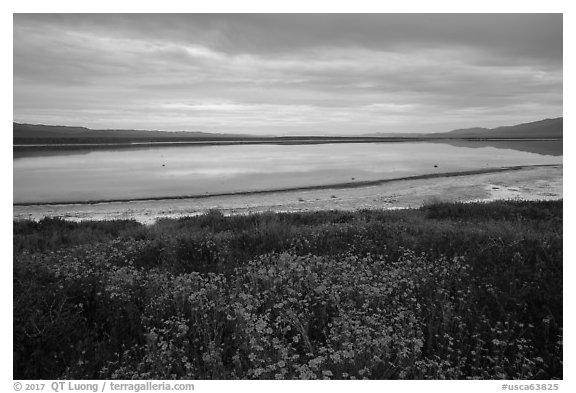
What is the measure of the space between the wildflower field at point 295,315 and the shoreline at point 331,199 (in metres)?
11.2

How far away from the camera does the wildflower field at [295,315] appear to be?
4844 millimetres

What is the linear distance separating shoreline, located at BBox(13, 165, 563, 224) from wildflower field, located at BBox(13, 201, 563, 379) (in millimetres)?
11152

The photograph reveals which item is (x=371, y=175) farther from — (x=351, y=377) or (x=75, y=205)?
(x=351, y=377)

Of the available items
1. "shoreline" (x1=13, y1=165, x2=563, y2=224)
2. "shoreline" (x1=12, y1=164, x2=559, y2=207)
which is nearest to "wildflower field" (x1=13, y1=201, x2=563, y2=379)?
"shoreline" (x1=13, y1=165, x2=563, y2=224)

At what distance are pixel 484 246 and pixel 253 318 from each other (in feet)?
19.0

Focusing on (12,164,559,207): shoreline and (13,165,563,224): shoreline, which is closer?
(13,165,563,224): shoreline

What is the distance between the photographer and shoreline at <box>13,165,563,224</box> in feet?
66.4

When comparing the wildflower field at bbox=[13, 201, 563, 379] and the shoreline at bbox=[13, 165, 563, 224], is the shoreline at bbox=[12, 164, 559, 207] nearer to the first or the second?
the shoreline at bbox=[13, 165, 563, 224]

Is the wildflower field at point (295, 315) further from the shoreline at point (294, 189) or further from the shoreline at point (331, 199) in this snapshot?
the shoreline at point (294, 189)

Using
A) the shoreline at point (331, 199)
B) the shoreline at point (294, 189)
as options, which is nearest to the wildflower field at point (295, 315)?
the shoreline at point (331, 199)

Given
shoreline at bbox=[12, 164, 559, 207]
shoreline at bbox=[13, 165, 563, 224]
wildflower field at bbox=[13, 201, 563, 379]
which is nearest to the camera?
wildflower field at bbox=[13, 201, 563, 379]

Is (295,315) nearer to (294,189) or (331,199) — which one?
(331,199)

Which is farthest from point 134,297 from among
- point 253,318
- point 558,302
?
point 558,302
